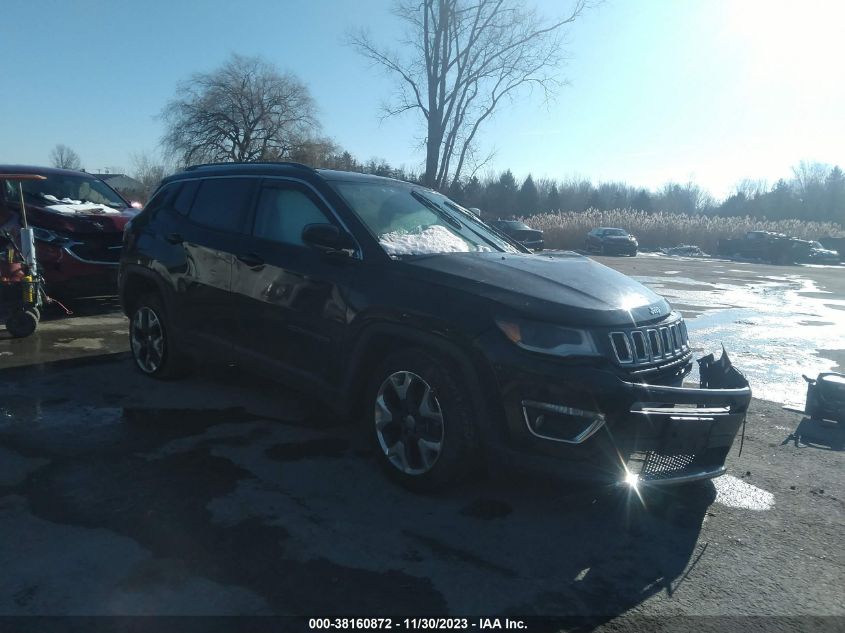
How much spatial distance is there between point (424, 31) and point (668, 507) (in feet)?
74.7

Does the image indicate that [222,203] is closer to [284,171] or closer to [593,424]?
[284,171]

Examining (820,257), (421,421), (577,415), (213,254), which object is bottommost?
(820,257)

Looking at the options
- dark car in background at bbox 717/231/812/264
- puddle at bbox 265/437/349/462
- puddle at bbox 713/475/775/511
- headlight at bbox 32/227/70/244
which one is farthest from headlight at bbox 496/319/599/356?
dark car in background at bbox 717/231/812/264

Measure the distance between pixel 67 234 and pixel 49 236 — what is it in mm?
217

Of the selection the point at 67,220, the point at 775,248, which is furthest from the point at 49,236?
the point at 775,248

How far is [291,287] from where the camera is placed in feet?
14.8

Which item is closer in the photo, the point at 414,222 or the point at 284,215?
the point at 414,222

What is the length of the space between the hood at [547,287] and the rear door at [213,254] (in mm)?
1705

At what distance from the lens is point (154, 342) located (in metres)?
5.97

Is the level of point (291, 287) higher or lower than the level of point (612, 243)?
higher

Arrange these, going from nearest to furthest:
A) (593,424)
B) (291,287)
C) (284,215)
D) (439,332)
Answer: (593,424)
(439,332)
(291,287)
(284,215)

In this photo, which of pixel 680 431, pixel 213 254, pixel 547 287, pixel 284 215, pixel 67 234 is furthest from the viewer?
pixel 67 234

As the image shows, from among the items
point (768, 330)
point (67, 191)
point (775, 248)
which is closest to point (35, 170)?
point (67, 191)

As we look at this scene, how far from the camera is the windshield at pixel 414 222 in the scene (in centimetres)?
432
